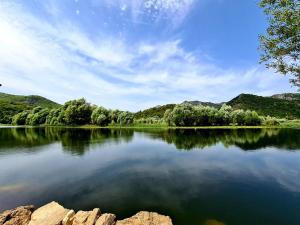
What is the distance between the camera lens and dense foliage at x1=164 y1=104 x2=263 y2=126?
412 ft

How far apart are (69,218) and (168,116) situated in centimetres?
11745

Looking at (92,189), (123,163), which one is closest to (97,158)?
(123,163)

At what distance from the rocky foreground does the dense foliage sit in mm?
111646

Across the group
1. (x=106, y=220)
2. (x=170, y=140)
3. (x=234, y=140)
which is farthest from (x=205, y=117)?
(x=106, y=220)

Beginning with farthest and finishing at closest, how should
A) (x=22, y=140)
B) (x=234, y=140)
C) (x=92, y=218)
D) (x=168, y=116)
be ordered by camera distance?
1. (x=168, y=116)
2. (x=234, y=140)
3. (x=22, y=140)
4. (x=92, y=218)

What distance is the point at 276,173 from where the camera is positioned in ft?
91.5

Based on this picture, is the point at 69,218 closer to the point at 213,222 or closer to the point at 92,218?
the point at 92,218

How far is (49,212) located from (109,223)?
4583mm

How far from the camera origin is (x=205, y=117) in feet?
427

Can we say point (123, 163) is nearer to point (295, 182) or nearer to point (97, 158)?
point (97, 158)

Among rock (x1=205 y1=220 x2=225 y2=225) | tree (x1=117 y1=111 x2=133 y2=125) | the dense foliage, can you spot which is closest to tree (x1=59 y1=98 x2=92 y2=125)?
tree (x1=117 y1=111 x2=133 y2=125)

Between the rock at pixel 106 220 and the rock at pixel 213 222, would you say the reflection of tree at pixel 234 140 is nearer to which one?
the rock at pixel 213 222

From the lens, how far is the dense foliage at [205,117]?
412 ft

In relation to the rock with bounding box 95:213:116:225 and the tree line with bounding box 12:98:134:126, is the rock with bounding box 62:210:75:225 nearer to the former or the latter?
the rock with bounding box 95:213:116:225
